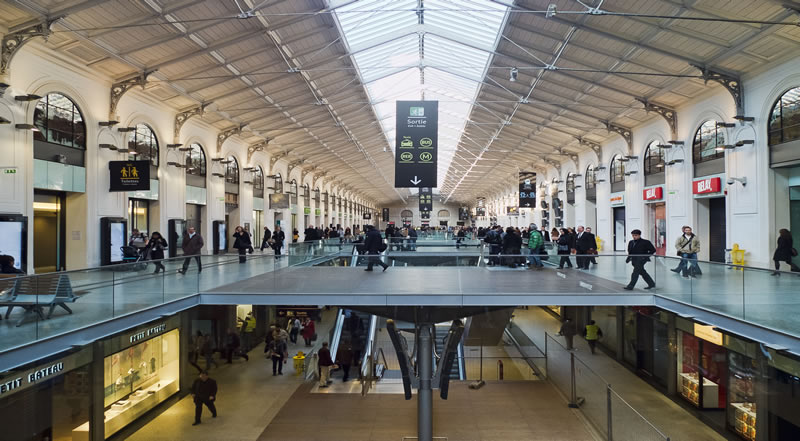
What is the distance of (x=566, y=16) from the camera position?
14734mm

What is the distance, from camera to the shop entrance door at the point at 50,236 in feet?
49.5

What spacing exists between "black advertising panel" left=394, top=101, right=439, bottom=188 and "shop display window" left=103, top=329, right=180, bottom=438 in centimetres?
786

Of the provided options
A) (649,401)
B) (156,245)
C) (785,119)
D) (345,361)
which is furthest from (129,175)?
(785,119)

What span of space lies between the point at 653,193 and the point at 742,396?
13.5 metres

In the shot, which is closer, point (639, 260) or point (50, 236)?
point (639, 260)

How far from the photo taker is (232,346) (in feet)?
56.9

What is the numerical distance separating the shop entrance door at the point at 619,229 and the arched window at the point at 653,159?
404 cm

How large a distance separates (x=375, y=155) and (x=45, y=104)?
3203 cm

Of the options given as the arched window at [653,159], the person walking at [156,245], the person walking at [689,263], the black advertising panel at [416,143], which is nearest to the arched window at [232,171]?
the person walking at [156,245]

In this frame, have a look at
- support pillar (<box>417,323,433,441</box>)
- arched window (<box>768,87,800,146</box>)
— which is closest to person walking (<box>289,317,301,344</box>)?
support pillar (<box>417,323,433,441</box>)

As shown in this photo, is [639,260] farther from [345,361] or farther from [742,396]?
[345,361]

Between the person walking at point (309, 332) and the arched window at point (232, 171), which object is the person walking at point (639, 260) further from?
the arched window at point (232, 171)

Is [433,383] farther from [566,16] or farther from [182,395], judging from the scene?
[566,16]

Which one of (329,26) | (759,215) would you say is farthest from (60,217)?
(759,215)
